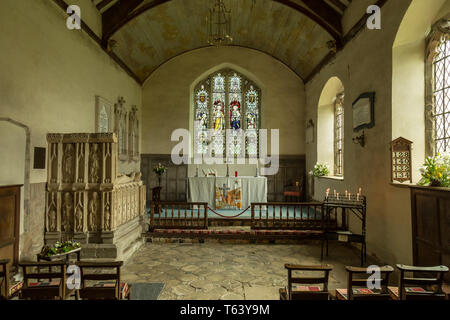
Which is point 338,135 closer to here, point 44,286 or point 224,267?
point 224,267

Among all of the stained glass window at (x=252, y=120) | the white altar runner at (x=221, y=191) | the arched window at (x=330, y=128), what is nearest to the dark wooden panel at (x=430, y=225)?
the arched window at (x=330, y=128)

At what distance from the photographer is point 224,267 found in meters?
5.04

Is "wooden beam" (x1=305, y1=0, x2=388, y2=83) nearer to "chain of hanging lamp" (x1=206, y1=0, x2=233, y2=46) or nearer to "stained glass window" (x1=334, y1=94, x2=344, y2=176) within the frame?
"stained glass window" (x1=334, y1=94, x2=344, y2=176)

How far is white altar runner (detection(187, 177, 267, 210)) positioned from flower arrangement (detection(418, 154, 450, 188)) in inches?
207

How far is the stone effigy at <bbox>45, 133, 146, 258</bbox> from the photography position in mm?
5121

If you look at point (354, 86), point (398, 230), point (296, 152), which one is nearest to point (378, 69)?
point (354, 86)

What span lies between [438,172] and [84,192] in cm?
549

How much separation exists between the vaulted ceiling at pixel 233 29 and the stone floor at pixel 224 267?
5.35 m

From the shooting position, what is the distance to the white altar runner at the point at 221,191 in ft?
28.8

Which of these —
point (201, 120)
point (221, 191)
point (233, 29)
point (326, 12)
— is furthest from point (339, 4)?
point (201, 120)

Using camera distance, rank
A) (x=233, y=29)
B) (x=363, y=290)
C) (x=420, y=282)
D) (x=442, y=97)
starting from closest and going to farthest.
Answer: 1. (x=420, y=282)
2. (x=363, y=290)
3. (x=442, y=97)
4. (x=233, y=29)

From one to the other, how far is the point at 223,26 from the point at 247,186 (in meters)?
5.56

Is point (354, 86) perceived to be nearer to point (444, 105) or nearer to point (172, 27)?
point (444, 105)

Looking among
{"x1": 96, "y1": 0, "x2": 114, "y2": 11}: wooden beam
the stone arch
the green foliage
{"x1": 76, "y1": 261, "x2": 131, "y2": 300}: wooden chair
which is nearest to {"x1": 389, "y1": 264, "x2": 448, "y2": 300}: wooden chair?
{"x1": 76, "y1": 261, "x2": 131, "y2": 300}: wooden chair
